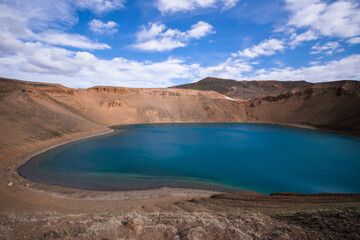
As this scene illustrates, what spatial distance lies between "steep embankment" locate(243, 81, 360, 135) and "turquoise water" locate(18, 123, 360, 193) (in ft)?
45.5

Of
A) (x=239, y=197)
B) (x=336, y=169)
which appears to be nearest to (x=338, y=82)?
(x=336, y=169)

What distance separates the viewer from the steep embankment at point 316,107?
3155 cm

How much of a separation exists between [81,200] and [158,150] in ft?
34.9

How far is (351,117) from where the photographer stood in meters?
30.5

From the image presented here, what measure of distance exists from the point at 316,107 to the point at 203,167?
118 feet

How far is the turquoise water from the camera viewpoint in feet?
36.8

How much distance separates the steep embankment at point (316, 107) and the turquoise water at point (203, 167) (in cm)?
1387

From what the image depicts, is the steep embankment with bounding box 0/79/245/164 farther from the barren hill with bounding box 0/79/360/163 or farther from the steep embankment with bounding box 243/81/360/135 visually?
the steep embankment with bounding box 243/81/360/135

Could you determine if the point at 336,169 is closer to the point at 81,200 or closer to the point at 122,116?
the point at 81,200

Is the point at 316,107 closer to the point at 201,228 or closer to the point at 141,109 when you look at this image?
the point at 141,109

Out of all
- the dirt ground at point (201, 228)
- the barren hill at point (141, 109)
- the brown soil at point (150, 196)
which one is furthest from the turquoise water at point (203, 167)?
the dirt ground at point (201, 228)

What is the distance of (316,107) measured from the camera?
38.3 metres

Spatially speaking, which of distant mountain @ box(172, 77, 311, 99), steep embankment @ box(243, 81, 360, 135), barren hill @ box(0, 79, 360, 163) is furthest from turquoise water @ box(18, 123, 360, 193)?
distant mountain @ box(172, 77, 311, 99)

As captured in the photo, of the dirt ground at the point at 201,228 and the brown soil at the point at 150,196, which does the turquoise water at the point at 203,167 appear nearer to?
the brown soil at the point at 150,196
